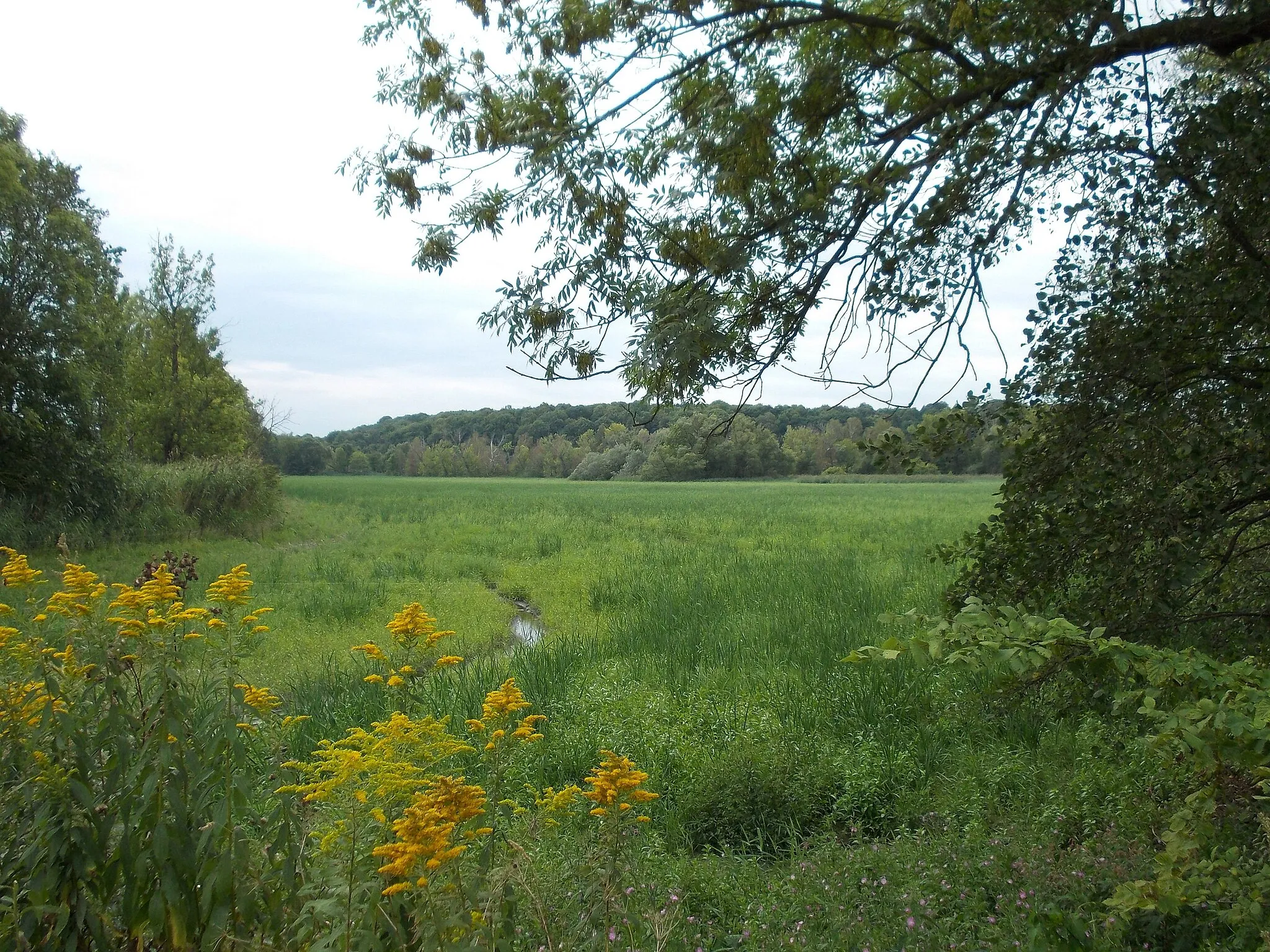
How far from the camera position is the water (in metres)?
8.91

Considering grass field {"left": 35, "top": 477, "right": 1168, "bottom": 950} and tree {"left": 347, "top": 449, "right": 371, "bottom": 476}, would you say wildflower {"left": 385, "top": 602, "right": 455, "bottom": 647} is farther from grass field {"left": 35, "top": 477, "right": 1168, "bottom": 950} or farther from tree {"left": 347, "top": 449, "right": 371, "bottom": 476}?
tree {"left": 347, "top": 449, "right": 371, "bottom": 476}

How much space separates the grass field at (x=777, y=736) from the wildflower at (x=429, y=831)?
778 mm

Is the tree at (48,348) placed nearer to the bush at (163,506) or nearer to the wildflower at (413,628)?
the bush at (163,506)

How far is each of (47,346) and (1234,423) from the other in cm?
1471

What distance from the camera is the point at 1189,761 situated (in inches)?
94.3

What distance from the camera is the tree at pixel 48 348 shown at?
449 inches

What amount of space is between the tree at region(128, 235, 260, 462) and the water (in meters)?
18.6

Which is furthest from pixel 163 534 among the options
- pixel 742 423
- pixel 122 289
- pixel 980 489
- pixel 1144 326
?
pixel 980 489

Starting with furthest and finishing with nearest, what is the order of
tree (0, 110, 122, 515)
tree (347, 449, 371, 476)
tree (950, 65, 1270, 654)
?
tree (347, 449, 371, 476) → tree (0, 110, 122, 515) → tree (950, 65, 1270, 654)

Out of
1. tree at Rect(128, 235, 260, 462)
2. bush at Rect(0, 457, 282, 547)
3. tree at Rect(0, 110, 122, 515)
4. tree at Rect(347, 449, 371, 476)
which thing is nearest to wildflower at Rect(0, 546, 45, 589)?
bush at Rect(0, 457, 282, 547)

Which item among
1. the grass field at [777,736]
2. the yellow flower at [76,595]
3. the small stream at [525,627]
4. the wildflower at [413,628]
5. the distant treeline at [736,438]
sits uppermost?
the distant treeline at [736,438]

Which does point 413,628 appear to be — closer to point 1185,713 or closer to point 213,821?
point 213,821

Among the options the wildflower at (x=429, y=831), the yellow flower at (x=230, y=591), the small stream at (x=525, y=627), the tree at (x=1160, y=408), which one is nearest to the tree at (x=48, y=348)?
the small stream at (x=525, y=627)

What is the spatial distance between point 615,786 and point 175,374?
88.7ft
